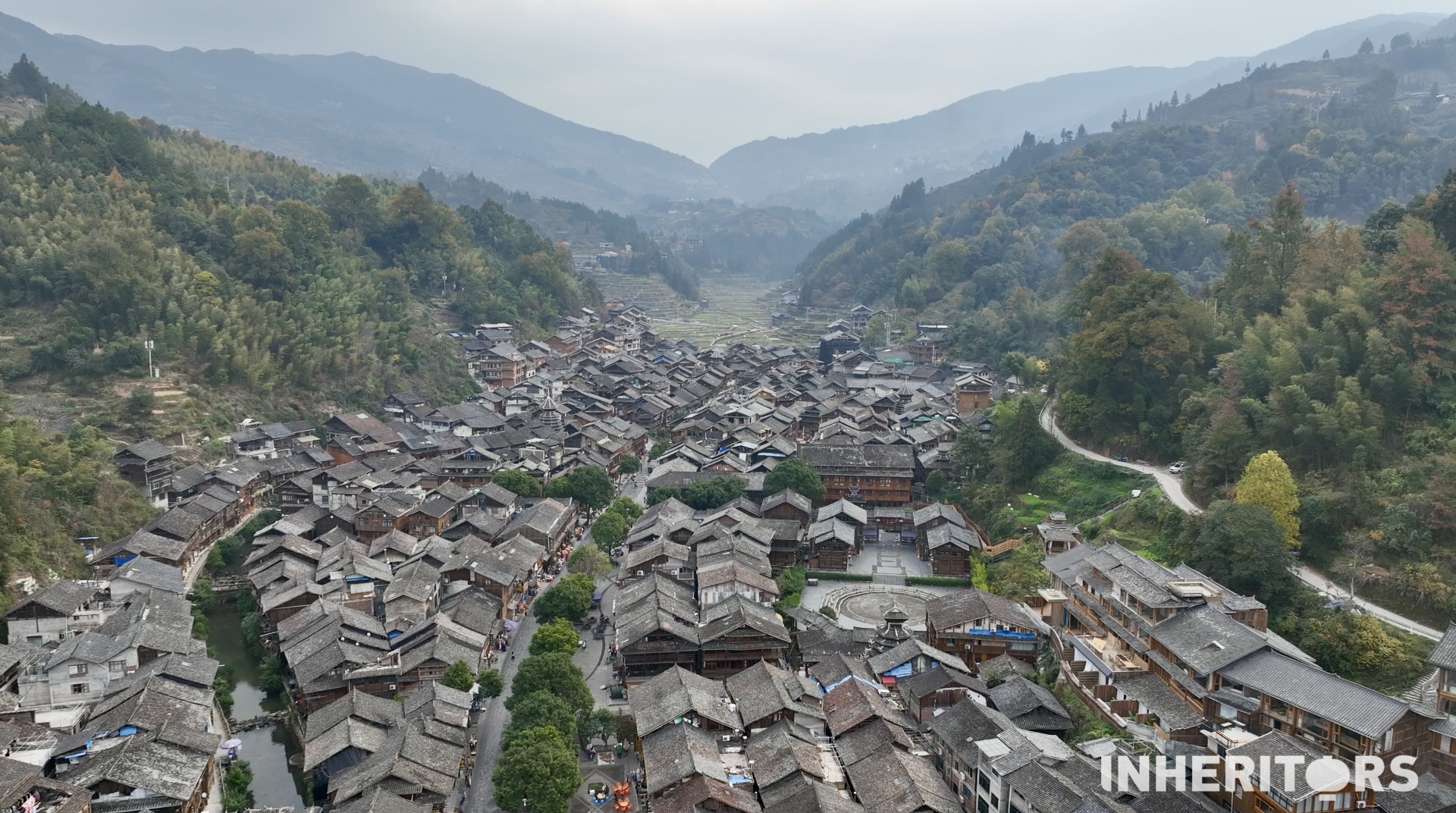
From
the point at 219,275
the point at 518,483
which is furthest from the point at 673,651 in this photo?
the point at 219,275

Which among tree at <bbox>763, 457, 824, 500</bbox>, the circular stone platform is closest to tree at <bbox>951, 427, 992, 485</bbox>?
tree at <bbox>763, 457, 824, 500</bbox>

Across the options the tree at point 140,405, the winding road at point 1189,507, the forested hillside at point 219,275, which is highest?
the forested hillside at point 219,275

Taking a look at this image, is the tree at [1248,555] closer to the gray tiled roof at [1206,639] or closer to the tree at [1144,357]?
the gray tiled roof at [1206,639]

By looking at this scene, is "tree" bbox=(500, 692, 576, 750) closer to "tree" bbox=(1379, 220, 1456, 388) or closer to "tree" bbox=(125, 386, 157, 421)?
"tree" bbox=(1379, 220, 1456, 388)

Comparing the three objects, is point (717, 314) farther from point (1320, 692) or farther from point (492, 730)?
point (1320, 692)

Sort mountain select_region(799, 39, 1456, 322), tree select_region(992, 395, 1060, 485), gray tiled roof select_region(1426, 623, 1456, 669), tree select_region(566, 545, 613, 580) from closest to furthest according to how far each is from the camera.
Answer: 1. gray tiled roof select_region(1426, 623, 1456, 669)
2. tree select_region(566, 545, 613, 580)
3. tree select_region(992, 395, 1060, 485)
4. mountain select_region(799, 39, 1456, 322)

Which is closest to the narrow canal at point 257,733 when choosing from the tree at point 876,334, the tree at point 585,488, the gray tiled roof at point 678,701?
the gray tiled roof at point 678,701
